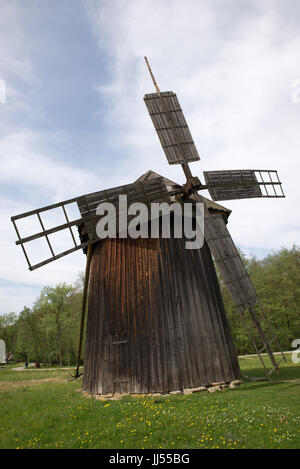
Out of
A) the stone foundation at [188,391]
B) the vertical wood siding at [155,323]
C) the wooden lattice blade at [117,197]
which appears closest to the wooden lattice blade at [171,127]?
the wooden lattice blade at [117,197]

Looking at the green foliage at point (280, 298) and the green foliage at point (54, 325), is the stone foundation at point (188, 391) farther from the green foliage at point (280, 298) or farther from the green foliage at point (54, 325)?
the green foliage at point (54, 325)

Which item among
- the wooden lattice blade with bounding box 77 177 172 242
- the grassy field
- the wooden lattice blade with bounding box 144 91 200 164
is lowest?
the grassy field

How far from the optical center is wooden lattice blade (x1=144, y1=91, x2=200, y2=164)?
11.3m

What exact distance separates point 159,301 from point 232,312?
2639 cm

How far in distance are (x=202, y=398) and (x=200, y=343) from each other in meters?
1.75

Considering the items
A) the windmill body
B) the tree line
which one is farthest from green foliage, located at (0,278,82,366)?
the windmill body

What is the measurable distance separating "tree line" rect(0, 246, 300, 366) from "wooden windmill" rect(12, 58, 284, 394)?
21.9 metres

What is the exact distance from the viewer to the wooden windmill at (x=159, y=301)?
908 centimetres

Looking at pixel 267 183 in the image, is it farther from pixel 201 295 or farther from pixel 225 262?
pixel 201 295

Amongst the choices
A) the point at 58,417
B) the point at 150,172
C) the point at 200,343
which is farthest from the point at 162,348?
the point at 150,172

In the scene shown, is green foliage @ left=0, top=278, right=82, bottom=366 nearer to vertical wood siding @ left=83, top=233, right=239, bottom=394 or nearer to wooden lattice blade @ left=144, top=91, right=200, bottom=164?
vertical wood siding @ left=83, top=233, right=239, bottom=394

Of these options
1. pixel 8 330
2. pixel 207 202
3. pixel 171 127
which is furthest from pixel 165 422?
pixel 8 330

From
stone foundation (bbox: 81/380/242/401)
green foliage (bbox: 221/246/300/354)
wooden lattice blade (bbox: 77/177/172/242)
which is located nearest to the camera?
stone foundation (bbox: 81/380/242/401)

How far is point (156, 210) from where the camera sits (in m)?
10.2
